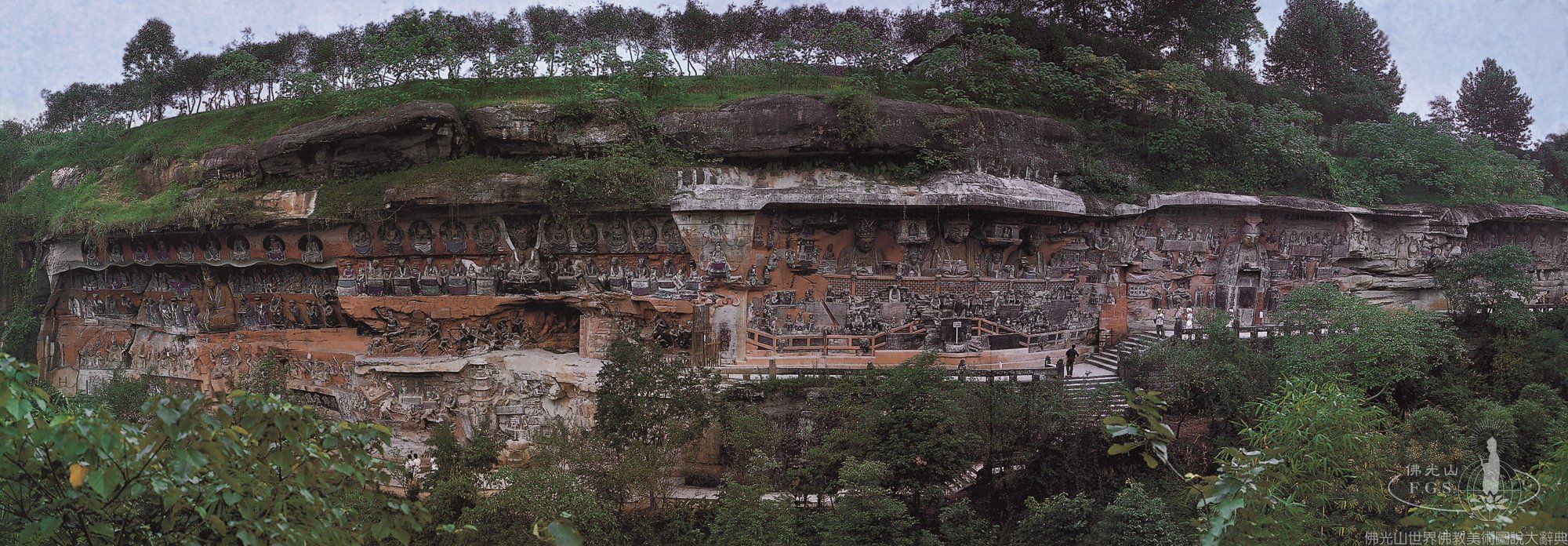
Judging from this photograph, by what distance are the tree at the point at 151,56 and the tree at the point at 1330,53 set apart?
31598mm

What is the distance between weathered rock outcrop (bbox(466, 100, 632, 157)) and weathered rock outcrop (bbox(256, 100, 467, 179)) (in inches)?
30.1

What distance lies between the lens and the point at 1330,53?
2612cm

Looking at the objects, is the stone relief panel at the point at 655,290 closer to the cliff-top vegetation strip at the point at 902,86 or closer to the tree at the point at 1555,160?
the cliff-top vegetation strip at the point at 902,86

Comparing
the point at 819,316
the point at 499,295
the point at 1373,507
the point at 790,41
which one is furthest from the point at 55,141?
the point at 1373,507

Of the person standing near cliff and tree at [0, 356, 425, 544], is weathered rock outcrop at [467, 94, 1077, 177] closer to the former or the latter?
the person standing near cliff

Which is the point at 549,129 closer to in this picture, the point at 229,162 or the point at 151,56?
the point at 229,162

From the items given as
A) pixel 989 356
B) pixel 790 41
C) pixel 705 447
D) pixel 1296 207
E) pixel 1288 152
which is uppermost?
pixel 790 41

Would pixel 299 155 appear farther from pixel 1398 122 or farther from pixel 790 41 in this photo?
pixel 1398 122

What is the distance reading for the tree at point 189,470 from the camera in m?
3.74

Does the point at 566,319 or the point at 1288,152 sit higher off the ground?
the point at 1288,152

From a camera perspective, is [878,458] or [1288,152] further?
[1288,152]

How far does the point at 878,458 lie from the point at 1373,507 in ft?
20.8

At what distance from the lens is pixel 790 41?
18375 mm

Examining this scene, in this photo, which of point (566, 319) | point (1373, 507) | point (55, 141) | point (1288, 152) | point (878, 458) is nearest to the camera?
point (1373, 507)
